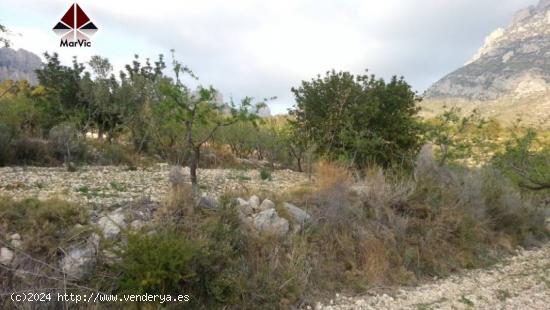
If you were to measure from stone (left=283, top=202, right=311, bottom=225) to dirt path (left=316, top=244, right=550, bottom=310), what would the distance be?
1626 mm

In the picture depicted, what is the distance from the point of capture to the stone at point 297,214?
728cm

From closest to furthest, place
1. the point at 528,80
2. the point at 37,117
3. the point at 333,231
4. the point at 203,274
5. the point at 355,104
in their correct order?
the point at 203,274 → the point at 333,231 → the point at 355,104 → the point at 37,117 → the point at 528,80

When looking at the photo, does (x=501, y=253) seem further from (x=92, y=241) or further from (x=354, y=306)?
(x=92, y=241)

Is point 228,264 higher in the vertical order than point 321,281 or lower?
higher

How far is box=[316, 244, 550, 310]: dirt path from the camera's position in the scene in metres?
6.03

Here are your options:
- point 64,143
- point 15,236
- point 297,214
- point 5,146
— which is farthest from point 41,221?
point 64,143

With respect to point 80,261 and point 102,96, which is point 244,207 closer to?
point 80,261

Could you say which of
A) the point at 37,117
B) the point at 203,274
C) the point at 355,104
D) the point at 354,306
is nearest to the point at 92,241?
the point at 203,274

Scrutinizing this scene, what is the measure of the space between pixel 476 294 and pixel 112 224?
19.8 ft

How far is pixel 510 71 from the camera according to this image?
244ft

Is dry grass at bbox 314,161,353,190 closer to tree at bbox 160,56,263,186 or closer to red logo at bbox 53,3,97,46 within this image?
tree at bbox 160,56,263,186

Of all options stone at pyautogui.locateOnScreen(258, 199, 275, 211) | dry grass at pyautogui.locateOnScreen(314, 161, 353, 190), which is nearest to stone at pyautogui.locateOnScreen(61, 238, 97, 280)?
stone at pyautogui.locateOnScreen(258, 199, 275, 211)

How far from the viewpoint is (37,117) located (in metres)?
16.9

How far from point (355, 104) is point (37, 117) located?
13.6m
